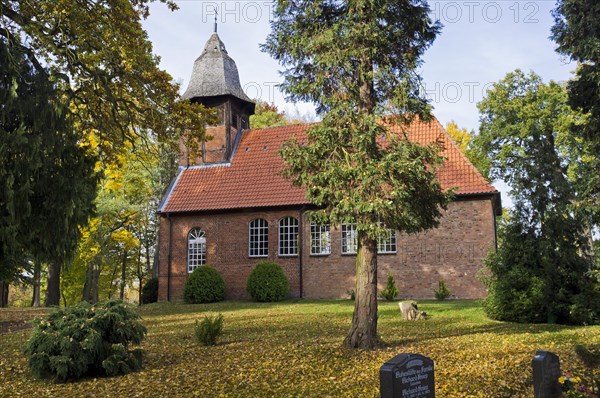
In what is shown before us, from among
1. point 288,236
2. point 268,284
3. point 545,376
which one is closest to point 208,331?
point 545,376

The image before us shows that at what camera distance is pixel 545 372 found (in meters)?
6.58

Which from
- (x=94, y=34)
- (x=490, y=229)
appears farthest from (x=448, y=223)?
(x=94, y=34)

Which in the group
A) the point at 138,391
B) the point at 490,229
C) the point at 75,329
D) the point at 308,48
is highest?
the point at 308,48

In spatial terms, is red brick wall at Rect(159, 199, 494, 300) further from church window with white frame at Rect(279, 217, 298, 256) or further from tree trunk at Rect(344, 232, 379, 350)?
tree trunk at Rect(344, 232, 379, 350)

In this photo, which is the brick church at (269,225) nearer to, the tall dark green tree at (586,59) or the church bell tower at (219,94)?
the church bell tower at (219,94)

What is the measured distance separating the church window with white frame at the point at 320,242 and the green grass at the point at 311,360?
943cm

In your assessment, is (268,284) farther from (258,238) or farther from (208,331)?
(208,331)

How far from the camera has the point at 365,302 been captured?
33.2ft

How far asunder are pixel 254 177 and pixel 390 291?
8.82 m

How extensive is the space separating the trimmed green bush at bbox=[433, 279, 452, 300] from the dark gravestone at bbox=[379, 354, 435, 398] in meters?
16.9

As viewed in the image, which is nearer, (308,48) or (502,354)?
(502,354)

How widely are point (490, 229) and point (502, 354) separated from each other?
43.6ft

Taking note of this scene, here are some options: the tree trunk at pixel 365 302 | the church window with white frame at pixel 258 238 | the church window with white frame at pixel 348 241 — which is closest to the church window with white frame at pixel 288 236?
A: the church window with white frame at pixel 258 238

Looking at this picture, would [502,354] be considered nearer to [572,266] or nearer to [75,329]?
[572,266]
